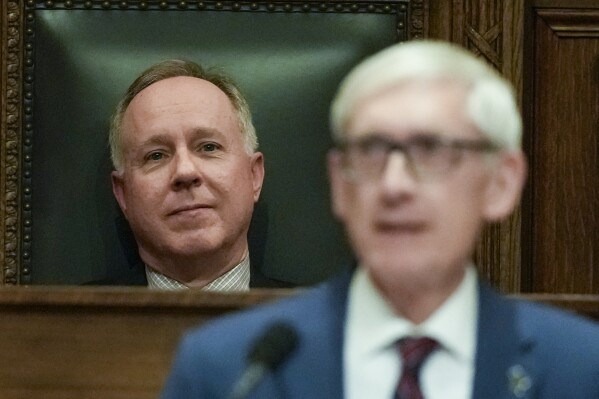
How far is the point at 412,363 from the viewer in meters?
1.33

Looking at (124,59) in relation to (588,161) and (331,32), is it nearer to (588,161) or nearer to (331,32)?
(331,32)

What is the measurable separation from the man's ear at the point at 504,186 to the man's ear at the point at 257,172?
4.78 ft

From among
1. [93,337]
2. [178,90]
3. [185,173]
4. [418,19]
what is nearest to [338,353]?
[93,337]

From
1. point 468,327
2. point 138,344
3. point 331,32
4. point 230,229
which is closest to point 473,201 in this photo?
point 468,327

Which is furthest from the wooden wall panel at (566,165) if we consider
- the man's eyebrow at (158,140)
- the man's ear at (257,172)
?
the man's eyebrow at (158,140)

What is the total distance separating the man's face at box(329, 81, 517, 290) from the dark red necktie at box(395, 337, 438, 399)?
0.21ft

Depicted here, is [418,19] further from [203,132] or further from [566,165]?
[203,132]

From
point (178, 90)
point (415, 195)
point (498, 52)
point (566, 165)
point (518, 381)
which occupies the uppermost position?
point (498, 52)

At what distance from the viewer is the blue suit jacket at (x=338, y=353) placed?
4.45ft

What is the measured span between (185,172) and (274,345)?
135cm

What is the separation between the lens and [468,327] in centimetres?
137

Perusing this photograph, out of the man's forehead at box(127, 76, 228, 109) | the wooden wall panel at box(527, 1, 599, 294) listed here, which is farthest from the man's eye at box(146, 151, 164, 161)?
the wooden wall panel at box(527, 1, 599, 294)

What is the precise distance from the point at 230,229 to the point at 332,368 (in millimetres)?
1344

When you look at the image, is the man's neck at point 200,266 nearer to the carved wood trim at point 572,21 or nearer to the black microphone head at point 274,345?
the carved wood trim at point 572,21
